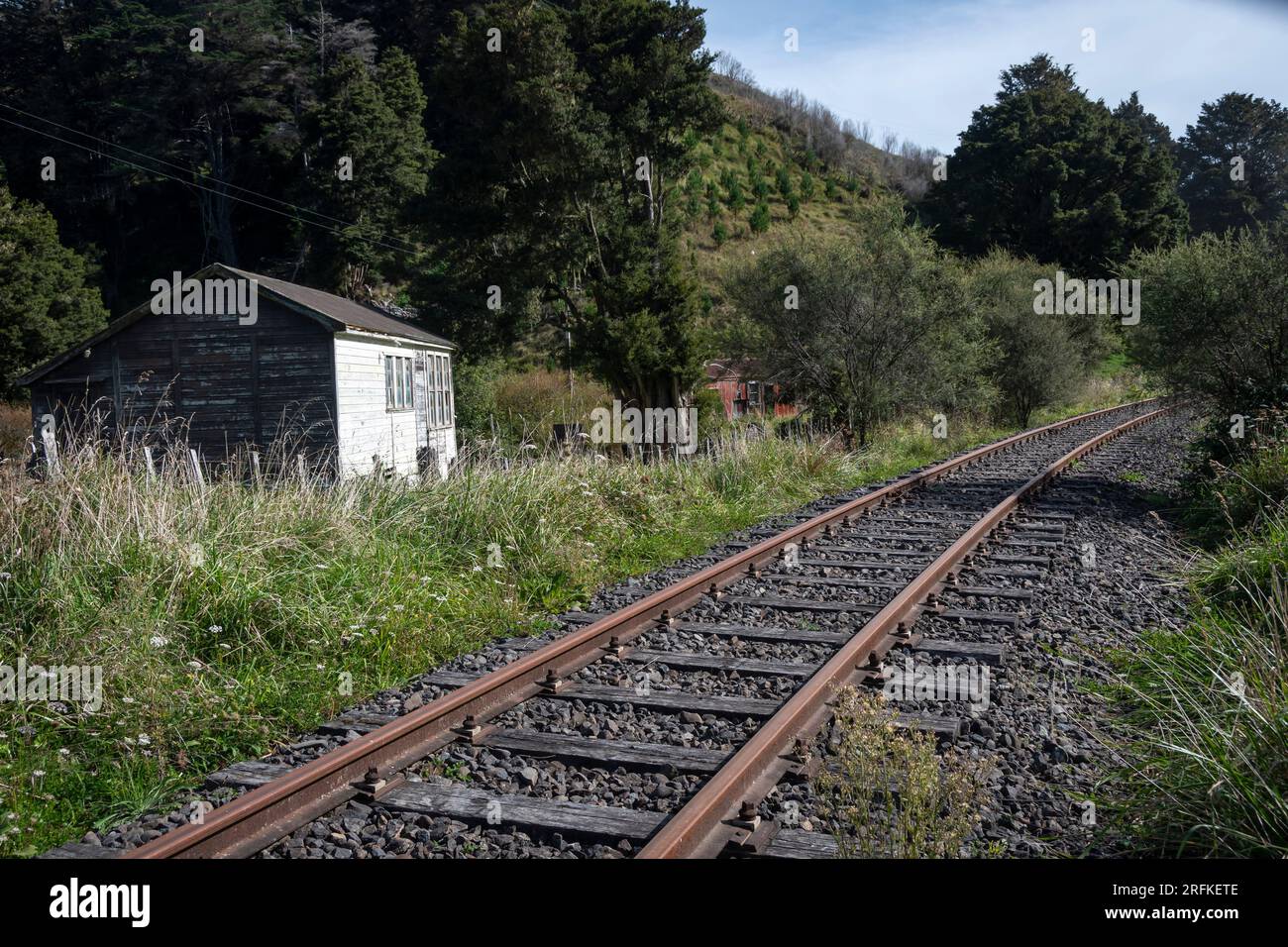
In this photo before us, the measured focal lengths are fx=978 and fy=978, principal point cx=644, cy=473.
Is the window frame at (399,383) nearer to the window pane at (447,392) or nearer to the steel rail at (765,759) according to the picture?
the window pane at (447,392)

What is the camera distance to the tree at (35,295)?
34.7 meters

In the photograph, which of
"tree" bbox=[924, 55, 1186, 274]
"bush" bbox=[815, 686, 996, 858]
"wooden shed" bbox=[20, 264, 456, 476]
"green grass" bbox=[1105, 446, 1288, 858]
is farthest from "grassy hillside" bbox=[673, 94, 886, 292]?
"bush" bbox=[815, 686, 996, 858]

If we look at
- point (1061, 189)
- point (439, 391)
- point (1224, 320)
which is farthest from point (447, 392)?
point (1061, 189)

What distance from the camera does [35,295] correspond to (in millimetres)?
35375

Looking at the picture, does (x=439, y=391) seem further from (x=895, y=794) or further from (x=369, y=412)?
(x=895, y=794)

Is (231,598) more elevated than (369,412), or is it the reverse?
(369,412)

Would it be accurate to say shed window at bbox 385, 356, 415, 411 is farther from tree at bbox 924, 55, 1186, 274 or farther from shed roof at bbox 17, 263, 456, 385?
tree at bbox 924, 55, 1186, 274

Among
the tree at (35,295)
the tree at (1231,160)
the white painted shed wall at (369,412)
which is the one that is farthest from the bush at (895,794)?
the tree at (1231,160)

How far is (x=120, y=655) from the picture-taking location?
5.11 m

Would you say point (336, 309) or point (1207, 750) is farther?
point (336, 309)

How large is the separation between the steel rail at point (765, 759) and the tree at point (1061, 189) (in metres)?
52.3

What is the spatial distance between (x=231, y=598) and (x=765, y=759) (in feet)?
11.5

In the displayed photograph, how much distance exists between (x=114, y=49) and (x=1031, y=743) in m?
59.1
